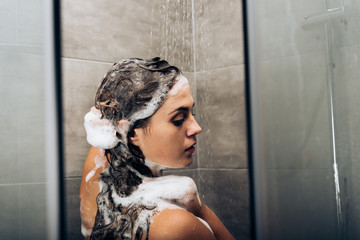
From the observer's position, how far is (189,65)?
1.97 metres

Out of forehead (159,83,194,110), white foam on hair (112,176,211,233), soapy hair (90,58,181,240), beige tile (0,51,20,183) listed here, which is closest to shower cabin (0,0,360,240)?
beige tile (0,51,20,183)

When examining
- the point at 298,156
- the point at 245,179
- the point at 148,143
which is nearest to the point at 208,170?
the point at 245,179

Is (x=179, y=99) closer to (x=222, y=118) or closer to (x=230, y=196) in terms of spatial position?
(x=222, y=118)

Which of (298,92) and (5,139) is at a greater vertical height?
(298,92)

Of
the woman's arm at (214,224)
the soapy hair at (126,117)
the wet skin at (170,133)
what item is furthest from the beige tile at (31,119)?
the woman's arm at (214,224)

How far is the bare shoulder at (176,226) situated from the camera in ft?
3.69

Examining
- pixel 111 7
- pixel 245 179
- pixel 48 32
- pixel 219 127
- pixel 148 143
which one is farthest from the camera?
pixel 219 127

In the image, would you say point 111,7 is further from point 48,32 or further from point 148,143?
point 148,143

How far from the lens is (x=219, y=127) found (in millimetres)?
1898

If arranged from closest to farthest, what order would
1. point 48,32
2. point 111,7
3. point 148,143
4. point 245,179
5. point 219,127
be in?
1. point 148,143
2. point 48,32
3. point 111,7
4. point 245,179
5. point 219,127

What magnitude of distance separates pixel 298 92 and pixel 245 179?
506 millimetres

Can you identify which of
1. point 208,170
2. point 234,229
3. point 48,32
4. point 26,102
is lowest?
point 234,229

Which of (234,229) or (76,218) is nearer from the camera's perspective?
(76,218)

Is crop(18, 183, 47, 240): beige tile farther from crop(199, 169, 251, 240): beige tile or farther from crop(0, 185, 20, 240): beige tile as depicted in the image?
crop(199, 169, 251, 240): beige tile
